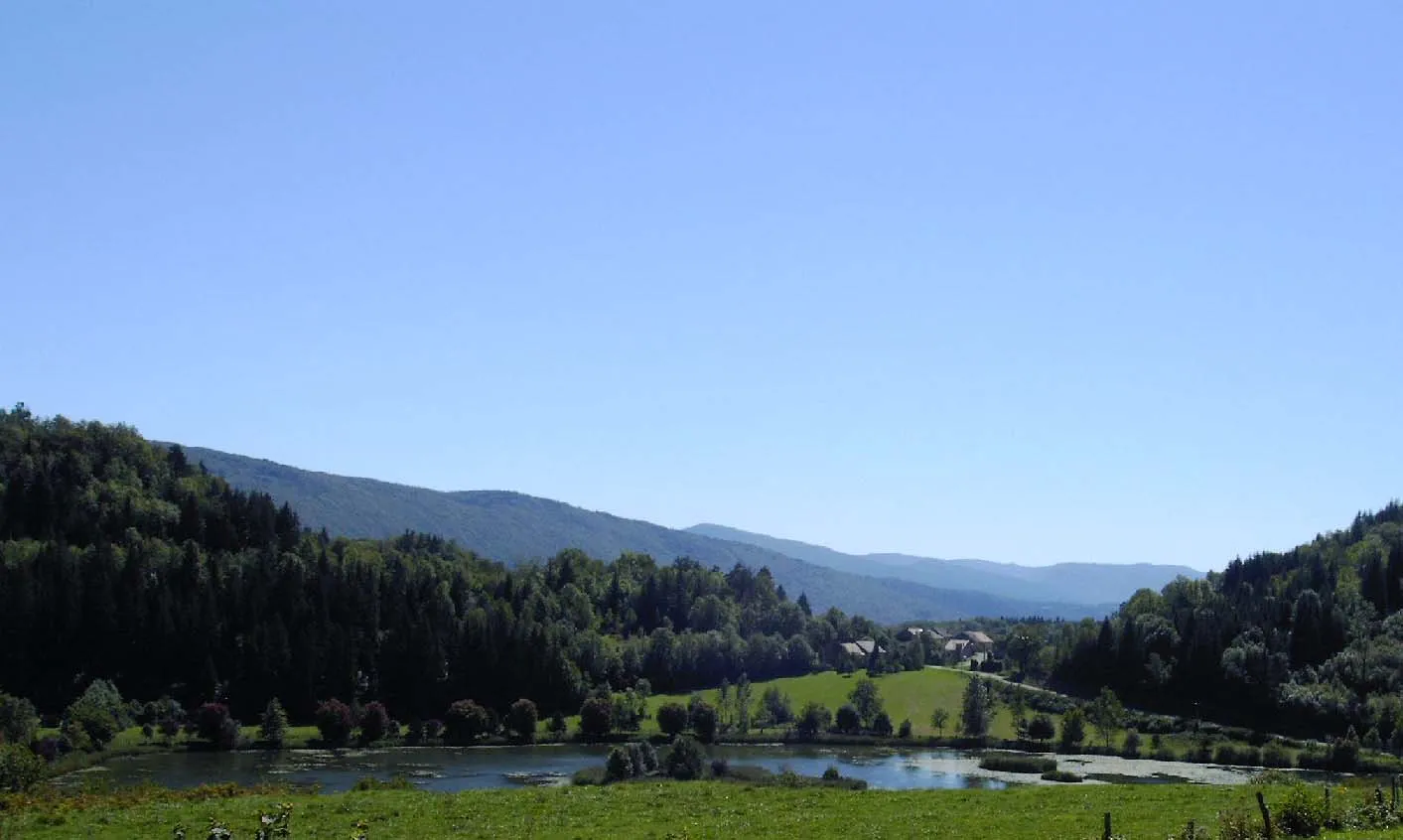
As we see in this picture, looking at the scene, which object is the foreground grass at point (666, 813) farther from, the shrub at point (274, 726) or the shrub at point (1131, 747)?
the shrub at point (1131, 747)

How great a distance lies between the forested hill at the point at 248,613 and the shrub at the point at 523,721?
12441 millimetres

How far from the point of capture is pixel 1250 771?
3782 inches

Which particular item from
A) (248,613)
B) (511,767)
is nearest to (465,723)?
(511,767)

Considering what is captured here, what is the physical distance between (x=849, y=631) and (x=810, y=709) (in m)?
68.7

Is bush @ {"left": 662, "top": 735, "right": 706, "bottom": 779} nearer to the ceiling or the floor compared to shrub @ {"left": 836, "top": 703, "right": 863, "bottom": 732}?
nearer to the ceiling

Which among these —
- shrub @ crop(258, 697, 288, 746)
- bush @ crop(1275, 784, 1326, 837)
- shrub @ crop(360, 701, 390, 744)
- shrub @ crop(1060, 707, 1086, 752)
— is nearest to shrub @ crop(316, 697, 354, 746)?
shrub @ crop(360, 701, 390, 744)

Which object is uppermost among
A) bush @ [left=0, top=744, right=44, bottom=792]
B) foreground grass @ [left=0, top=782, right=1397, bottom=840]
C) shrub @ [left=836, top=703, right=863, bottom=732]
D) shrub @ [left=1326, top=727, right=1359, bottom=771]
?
foreground grass @ [left=0, top=782, right=1397, bottom=840]

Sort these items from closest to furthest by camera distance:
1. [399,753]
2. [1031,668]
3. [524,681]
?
[399,753] < [524,681] < [1031,668]

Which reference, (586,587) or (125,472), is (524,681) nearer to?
(586,587)

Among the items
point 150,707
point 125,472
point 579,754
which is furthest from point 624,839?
point 125,472

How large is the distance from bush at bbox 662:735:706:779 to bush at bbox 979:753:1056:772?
30952 millimetres

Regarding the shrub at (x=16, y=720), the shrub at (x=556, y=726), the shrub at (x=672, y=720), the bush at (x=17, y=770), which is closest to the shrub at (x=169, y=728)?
the shrub at (x=16, y=720)

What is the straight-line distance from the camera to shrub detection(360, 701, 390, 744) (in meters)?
112

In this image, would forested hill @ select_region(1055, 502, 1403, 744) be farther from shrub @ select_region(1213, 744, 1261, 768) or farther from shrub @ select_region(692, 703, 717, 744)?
shrub @ select_region(692, 703, 717, 744)
